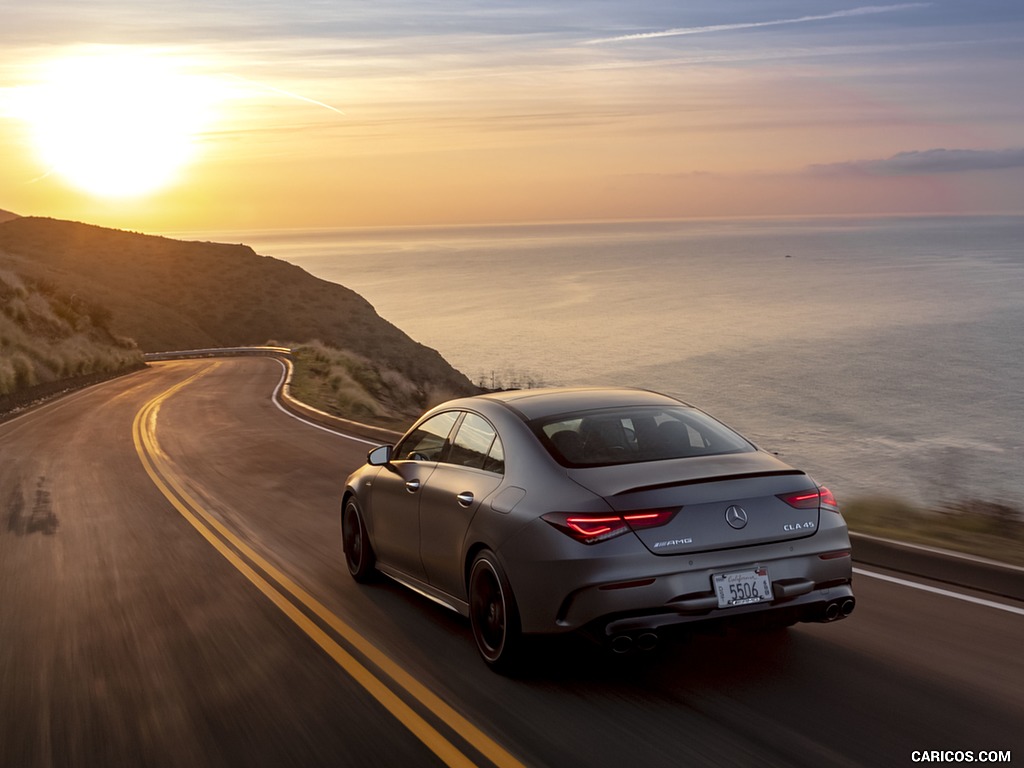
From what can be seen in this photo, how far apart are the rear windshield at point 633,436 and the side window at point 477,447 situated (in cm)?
29

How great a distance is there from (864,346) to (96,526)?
253 feet

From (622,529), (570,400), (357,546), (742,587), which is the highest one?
(570,400)

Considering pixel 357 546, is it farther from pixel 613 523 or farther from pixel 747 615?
pixel 747 615

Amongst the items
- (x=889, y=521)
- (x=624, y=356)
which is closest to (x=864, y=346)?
(x=624, y=356)

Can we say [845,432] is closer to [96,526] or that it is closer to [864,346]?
[864,346]

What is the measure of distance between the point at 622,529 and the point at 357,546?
3.59 m

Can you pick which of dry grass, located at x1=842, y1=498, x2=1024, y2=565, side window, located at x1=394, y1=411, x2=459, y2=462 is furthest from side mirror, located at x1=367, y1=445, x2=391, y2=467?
dry grass, located at x1=842, y1=498, x2=1024, y2=565

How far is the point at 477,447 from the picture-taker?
6789 mm

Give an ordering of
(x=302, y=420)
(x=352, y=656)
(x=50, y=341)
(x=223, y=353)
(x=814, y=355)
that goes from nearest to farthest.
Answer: (x=352, y=656)
(x=302, y=420)
(x=50, y=341)
(x=223, y=353)
(x=814, y=355)

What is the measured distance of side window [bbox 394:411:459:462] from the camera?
735 cm

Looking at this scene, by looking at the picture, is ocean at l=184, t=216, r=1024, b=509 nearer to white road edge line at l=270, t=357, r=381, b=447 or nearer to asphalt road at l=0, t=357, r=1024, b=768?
asphalt road at l=0, t=357, r=1024, b=768

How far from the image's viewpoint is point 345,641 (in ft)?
23.0

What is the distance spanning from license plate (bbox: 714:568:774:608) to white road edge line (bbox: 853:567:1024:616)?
2392 mm

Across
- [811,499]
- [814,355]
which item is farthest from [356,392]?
[814,355]
